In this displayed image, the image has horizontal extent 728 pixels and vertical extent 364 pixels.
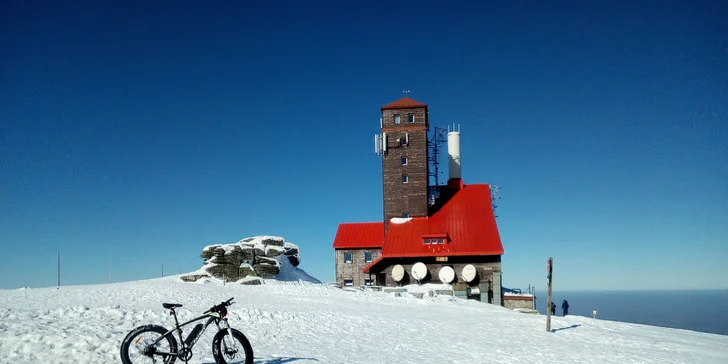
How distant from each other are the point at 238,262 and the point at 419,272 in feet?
54.0

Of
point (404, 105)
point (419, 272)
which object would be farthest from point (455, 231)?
point (404, 105)

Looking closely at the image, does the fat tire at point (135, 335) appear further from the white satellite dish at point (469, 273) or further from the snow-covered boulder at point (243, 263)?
the white satellite dish at point (469, 273)

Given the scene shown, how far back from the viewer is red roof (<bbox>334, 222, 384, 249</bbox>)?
51000 mm

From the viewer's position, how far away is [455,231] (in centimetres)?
4503

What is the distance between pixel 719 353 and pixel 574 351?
25.2 feet

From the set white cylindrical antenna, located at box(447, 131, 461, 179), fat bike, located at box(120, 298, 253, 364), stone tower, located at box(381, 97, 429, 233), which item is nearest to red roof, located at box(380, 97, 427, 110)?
stone tower, located at box(381, 97, 429, 233)

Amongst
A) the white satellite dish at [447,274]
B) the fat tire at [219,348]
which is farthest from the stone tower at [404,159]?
the fat tire at [219,348]

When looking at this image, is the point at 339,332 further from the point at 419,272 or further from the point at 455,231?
the point at 455,231

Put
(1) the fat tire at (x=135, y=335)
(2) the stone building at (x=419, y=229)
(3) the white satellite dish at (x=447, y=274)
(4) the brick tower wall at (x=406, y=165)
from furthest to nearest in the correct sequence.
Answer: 1. (4) the brick tower wall at (x=406, y=165)
2. (2) the stone building at (x=419, y=229)
3. (3) the white satellite dish at (x=447, y=274)
4. (1) the fat tire at (x=135, y=335)

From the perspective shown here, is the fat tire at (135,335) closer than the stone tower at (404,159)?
Yes

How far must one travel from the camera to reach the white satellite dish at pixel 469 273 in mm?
41781

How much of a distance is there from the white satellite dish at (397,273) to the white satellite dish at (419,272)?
1.20 metres

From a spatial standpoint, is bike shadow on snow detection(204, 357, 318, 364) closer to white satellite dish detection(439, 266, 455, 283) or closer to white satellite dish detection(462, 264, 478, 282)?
white satellite dish detection(439, 266, 455, 283)

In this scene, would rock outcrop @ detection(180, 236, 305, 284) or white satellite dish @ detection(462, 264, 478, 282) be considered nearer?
rock outcrop @ detection(180, 236, 305, 284)
